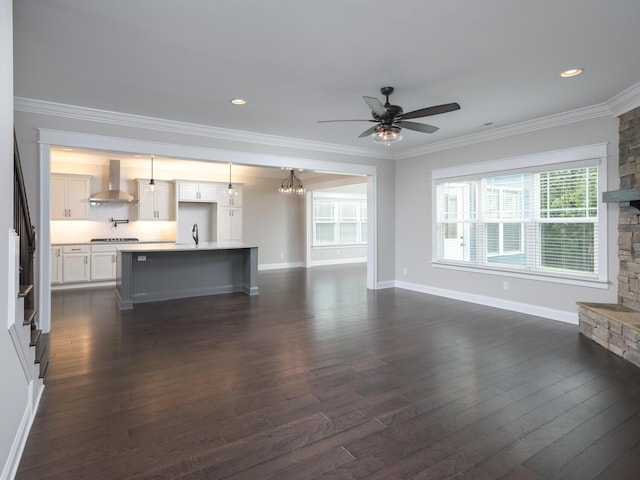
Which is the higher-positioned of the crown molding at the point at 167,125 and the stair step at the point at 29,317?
the crown molding at the point at 167,125

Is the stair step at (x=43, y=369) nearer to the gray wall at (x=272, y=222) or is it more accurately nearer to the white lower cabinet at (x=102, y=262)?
the white lower cabinet at (x=102, y=262)

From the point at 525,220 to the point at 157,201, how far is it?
7.58m

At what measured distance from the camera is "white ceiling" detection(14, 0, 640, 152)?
258 cm

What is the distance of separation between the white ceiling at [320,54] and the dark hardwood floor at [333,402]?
8.99ft

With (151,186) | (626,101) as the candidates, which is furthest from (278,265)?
(626,101)

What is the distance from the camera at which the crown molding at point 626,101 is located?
3.95 meters

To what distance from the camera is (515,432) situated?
2.32m

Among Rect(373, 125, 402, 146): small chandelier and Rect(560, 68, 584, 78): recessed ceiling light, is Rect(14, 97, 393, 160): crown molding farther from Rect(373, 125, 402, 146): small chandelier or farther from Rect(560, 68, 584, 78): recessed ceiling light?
Rect(560, 68, 584, 78): recessed ceiling light

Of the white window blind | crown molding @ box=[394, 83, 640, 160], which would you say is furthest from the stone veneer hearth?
the white window blind

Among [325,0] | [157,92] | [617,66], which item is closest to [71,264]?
[157,92]

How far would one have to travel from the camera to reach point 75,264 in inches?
296

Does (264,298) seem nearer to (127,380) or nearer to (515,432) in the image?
(127,380)

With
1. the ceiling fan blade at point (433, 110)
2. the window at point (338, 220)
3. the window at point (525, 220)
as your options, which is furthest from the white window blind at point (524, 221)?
the window at point (338, 220)

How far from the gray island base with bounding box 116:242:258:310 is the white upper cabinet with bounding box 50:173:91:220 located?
2.15 meters
